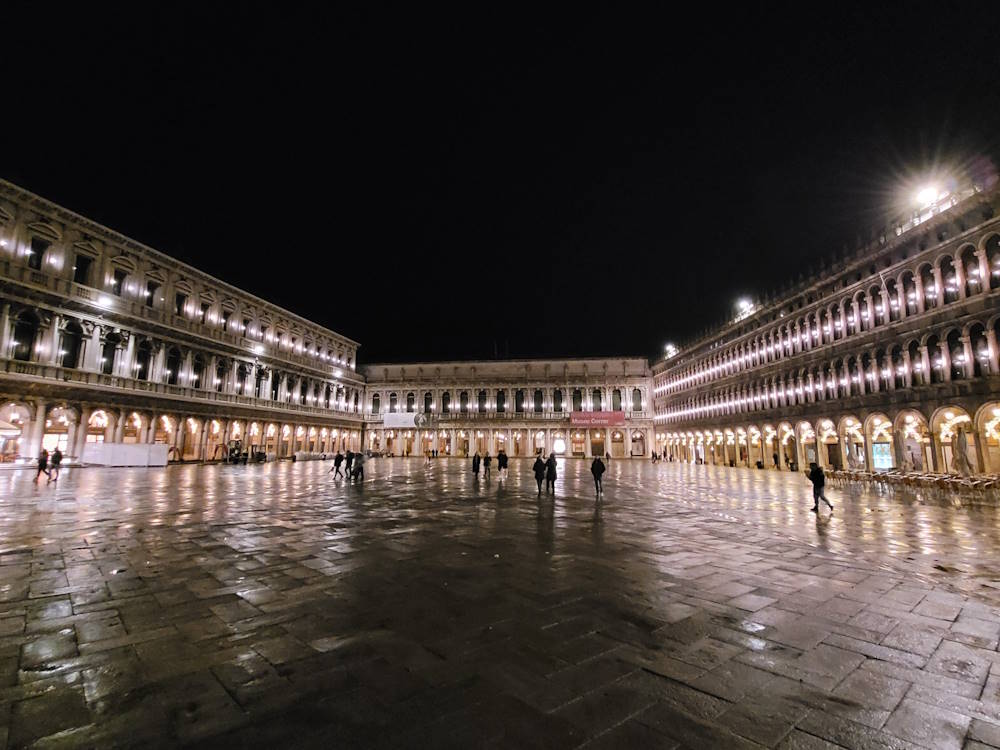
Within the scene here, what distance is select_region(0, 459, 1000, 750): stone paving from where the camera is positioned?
269 centimetres

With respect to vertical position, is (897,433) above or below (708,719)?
above

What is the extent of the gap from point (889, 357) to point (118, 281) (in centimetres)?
4503

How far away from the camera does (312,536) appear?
8.12 metres

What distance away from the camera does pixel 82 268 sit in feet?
93.1

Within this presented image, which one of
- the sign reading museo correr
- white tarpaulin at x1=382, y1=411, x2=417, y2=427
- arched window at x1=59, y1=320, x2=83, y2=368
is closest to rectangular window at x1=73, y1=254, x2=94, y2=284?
arched window at x1=59, y1=320, x2=83, y2=368

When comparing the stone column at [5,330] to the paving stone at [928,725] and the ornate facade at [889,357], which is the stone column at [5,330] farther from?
the ornate facade at [889,357]

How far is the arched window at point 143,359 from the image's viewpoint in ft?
99.9

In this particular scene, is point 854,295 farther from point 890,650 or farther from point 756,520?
point 890,650

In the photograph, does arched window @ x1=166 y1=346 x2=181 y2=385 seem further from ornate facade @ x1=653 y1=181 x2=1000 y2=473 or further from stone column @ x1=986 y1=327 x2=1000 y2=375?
stone column @ x1=986 y1=327 x2=1000 y2=375

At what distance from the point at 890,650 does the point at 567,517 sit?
23.4 feet

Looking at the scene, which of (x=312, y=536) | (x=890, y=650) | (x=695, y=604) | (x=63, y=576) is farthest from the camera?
(x=312, y=536)

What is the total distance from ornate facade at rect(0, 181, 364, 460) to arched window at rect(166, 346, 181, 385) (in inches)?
2.7

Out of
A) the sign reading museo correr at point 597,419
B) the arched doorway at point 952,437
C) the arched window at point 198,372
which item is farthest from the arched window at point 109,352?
the arched doorway at point 952,437

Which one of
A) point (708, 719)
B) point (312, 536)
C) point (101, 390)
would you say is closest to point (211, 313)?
point (101, 390)
